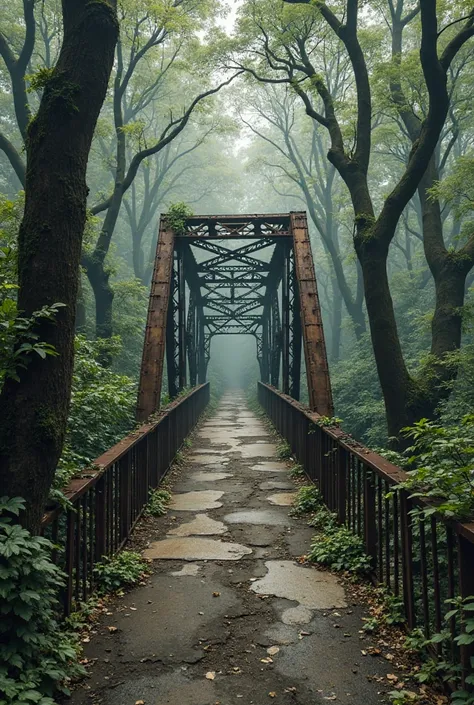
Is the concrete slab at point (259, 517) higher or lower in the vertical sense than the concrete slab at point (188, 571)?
lower

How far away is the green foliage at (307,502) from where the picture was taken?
597cm

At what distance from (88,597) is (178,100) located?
22039mm

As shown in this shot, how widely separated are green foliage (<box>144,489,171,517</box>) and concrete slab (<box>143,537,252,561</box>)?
842mm

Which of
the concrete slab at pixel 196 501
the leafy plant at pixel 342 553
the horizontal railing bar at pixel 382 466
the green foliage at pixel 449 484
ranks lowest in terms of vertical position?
the concrete slab at pixel 196 501

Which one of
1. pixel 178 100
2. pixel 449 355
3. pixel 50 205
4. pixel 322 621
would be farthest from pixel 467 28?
pixel 178 100

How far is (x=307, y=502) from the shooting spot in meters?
6.05

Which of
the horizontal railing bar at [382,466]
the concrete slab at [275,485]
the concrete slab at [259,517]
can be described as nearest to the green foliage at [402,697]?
the horizontal railing bar at [382,466]

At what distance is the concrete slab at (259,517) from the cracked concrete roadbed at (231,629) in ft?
0.07

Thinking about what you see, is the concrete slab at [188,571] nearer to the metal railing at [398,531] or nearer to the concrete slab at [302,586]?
the concrete slab at [302,586]

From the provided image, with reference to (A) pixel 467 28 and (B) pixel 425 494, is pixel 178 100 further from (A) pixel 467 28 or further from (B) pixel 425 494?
(B) pixel 425 494

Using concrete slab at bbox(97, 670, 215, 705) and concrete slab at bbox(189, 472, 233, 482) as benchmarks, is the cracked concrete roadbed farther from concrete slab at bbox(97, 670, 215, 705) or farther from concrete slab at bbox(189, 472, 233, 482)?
concrete slab at bbox(189, 472, 233, 482)

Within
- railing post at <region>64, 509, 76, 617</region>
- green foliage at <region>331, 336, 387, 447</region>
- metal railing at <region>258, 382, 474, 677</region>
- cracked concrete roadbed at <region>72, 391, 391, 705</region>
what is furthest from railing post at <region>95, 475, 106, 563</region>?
green foliage at <region>331, 336, 387, 447</region>

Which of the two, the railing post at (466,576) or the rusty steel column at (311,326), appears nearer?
the railing post at (466,576)

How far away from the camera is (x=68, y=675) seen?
2.67 m
